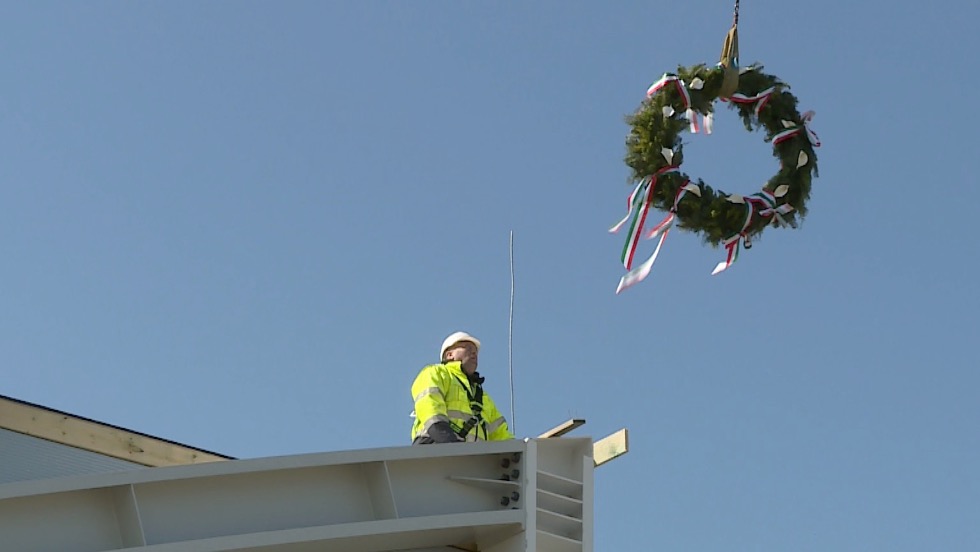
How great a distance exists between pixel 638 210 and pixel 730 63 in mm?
1548


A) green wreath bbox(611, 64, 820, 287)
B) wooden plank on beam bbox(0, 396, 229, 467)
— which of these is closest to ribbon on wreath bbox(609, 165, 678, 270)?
green wreath bbox(611, 64, 820, 287)

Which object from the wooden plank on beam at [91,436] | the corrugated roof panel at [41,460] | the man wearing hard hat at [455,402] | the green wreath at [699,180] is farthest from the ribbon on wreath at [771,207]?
the corrugated roof panel at [41,460]

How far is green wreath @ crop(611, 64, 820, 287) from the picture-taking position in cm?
1264

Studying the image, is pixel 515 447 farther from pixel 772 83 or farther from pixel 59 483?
pixel 772 83

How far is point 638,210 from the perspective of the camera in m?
12.6

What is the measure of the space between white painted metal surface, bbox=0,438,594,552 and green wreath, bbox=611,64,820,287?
9.24 ft

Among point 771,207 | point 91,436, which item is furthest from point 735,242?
point 91,436

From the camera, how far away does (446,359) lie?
11.8 m

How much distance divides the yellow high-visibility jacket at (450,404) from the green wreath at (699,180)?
71.9 inches

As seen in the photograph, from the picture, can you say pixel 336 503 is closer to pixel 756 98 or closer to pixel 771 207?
A: pixel 771 207

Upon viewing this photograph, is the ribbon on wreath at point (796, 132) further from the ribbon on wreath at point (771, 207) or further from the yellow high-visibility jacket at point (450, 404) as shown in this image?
the yellow high-visibility jacket at point (450, 404)

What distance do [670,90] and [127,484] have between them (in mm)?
5850

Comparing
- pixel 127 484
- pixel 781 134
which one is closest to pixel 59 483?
pixel 127 484

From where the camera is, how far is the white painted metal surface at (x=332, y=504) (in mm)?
9117
